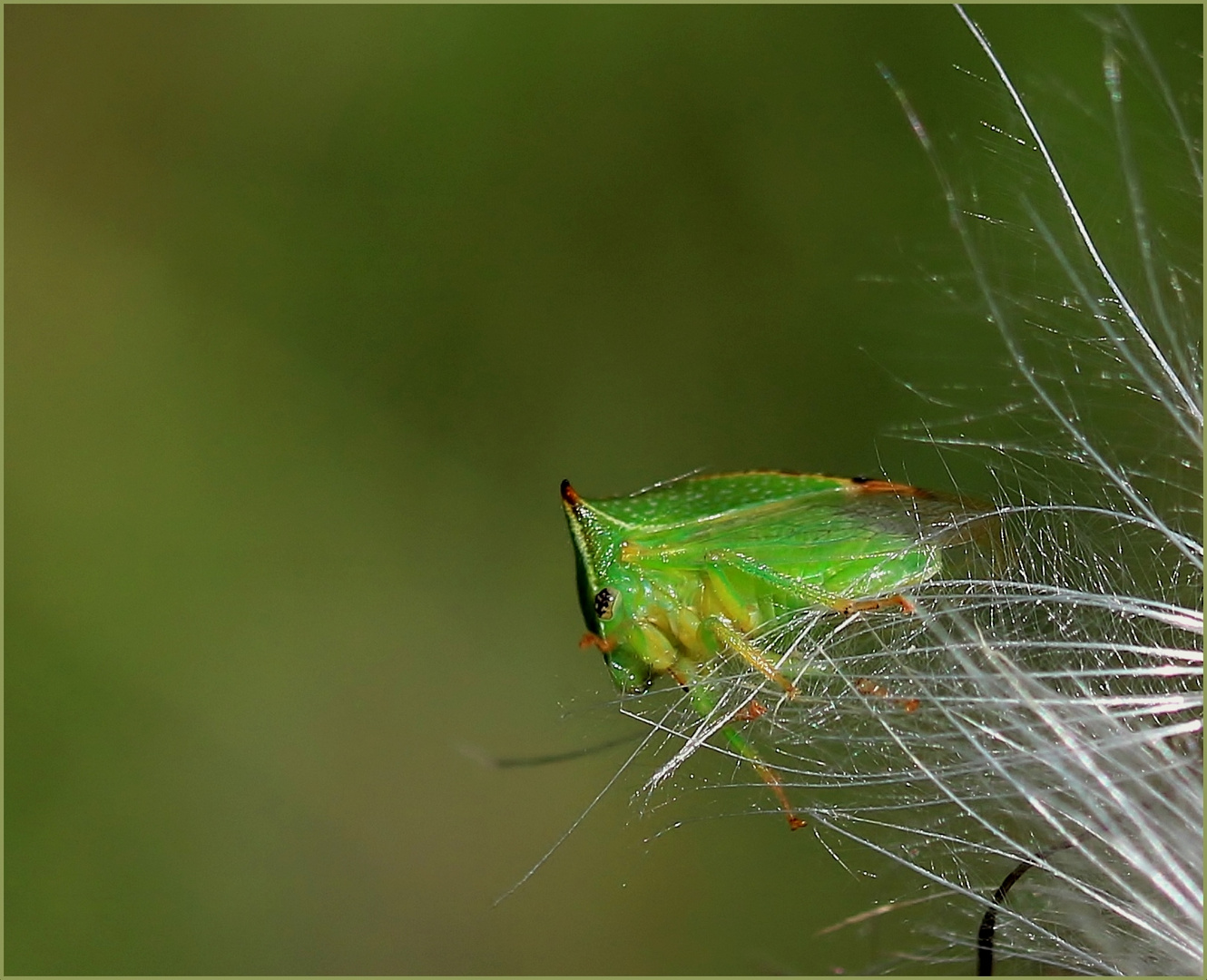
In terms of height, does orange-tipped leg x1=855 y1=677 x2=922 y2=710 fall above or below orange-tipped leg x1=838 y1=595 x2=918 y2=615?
below

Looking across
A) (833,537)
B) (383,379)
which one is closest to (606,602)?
(833,537)

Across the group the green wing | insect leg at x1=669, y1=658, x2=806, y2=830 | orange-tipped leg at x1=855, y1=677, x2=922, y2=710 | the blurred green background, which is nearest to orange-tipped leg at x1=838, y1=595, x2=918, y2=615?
the green wing

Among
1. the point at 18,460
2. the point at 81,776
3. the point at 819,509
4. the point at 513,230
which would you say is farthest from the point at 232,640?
the point at 819,509

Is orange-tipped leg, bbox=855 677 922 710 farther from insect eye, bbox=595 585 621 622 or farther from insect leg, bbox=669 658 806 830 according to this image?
insect eye, bbox=595 585 621 622

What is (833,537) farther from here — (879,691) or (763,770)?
(763,770)

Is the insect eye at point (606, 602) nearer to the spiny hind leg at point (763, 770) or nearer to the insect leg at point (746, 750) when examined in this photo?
the insect leg at point (746, 750)

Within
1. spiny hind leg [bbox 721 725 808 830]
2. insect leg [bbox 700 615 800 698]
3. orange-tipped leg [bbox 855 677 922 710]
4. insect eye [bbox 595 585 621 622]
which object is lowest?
spiny hind leg [bbox 721 725 808 830]
